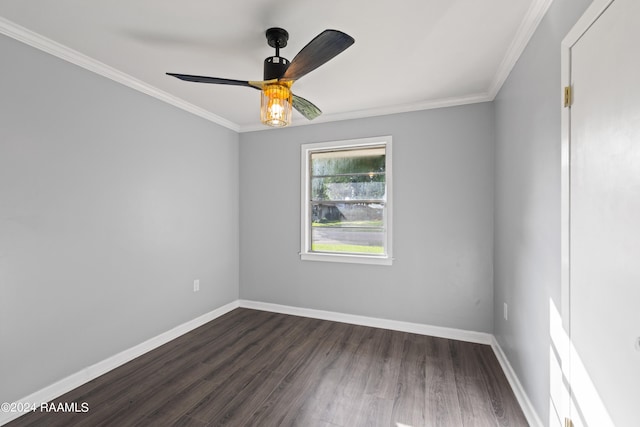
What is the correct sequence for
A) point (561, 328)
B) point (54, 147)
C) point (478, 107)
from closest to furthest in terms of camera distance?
point (561, 328) → point (54, 147) → point (478, 107)

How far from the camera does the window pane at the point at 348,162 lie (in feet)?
10.8

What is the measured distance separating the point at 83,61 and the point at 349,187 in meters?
2.73

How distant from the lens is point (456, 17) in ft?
5.51

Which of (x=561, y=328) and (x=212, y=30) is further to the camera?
(x=212, y=30)

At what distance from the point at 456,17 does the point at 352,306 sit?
288 cm

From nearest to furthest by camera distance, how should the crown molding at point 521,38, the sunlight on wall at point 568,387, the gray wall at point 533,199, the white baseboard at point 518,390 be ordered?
the sunlight on wall at point 568,387
the gray wall at point 533,199
the crown molding at point 521,38
the white baseboard at point 518,390

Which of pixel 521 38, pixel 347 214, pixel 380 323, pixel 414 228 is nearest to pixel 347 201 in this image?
pixel 347 214

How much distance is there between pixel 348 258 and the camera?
3.31 metres

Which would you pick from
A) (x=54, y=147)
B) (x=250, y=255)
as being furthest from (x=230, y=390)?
(x=54, y=147)

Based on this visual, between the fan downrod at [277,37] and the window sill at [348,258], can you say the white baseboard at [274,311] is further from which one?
the fan downrod at [277,37]

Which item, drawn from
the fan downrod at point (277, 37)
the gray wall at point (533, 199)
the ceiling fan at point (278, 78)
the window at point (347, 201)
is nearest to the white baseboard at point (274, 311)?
the gray wall at point (533, 199)

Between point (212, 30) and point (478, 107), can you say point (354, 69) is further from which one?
point (478, 107)

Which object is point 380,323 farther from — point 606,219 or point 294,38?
point 294,38

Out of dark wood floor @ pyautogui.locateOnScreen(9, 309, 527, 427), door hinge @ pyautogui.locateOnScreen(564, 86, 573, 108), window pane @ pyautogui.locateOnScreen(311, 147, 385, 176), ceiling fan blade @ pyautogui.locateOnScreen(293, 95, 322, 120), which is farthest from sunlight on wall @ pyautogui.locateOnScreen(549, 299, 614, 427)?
window pane @ pyautogui.locateOnScreen(311, 147, 385, 176)
